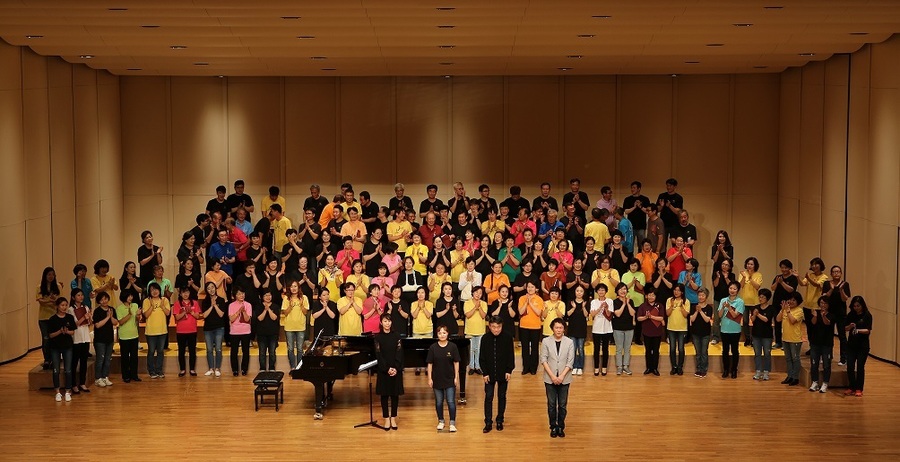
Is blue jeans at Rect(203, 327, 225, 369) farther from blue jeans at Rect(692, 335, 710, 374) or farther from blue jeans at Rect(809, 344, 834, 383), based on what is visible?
blue jeans at Rect(809, 344, 834, 383)

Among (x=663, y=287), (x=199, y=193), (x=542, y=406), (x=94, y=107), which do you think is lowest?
(x=542, y=406)

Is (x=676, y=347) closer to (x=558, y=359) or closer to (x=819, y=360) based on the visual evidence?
(x=819, y=360)

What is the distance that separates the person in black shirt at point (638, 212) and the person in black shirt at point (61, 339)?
9315 mm

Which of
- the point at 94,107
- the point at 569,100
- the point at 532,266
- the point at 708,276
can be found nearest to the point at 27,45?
the point at 94,107

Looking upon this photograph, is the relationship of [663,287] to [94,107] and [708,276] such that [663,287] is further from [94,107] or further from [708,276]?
[94,107]

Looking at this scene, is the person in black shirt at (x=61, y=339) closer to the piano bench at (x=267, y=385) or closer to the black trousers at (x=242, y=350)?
the black trousers at (x=242, y=350)

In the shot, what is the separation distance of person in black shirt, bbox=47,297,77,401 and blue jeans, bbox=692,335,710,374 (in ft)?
27.4

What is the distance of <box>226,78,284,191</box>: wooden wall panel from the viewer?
21531mm

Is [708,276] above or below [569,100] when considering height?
below

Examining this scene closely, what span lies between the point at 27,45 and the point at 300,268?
16.6 feet

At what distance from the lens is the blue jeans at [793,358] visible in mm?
15836

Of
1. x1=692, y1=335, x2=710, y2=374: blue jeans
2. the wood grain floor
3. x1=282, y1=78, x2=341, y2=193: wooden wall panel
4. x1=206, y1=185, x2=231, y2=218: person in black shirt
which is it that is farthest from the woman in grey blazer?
x1=282, y1=78, x2=341, y2=193: wooden wall panel

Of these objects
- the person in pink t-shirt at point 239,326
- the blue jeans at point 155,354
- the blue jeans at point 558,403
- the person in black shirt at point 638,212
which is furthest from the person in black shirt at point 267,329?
the person in black shirt at point 638,212

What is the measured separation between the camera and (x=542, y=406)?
48.3 feet
